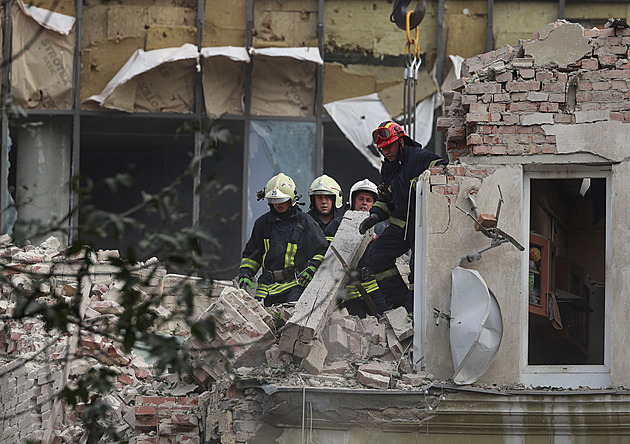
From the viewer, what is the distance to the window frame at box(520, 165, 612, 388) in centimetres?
922

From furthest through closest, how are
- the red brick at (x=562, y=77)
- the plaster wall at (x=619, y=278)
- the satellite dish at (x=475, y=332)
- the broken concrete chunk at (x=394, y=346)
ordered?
1. the broken concrete chunk at (x=394, y=346)
2. the red brick at (x=562, y=77)
3. the plaster wall at (x=619, y=278)
4. the satellite dish at (x=475, y=332)

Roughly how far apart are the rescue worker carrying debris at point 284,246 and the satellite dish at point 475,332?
7.05ft

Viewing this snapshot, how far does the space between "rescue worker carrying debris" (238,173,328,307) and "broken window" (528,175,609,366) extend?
2128 mm

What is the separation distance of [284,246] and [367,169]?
17.3 ft

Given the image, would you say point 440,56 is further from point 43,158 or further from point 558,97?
point 558,97

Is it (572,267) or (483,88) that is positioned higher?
(483,88)

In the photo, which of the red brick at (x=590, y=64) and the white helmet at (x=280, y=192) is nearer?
the red brick at (x=590, y=64)

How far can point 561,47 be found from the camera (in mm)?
9406

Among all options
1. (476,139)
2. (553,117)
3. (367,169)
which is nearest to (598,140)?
→ (553,117)

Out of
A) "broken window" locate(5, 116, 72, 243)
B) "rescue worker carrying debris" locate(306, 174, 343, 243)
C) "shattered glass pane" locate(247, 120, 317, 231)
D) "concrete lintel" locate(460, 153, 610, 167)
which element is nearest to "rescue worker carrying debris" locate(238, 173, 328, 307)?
"rescue worker carrying debris" locate(306, 174, 343, 243)

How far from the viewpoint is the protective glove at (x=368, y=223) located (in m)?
10.3

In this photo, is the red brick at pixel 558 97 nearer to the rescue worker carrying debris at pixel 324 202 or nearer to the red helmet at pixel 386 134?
the red helmet at pixel 386 134

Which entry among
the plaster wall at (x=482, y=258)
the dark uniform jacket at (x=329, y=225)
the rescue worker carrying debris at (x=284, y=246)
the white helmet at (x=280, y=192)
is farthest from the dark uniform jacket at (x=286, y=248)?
the plaster wall at (x=482, y=258)

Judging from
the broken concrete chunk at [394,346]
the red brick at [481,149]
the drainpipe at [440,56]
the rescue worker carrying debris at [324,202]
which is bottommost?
the broken concrete chunk at [394,346]
